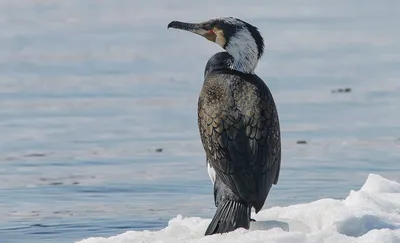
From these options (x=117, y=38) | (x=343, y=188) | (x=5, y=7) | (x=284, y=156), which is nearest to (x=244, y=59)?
(x=343, y=188)

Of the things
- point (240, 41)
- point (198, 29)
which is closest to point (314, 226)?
point (240, 41)

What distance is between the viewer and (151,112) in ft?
42.9

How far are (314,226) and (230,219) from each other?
466mm

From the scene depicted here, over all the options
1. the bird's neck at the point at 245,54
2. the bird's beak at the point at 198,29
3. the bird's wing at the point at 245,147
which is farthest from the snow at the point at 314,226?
the bird's beak at the point at 198,29

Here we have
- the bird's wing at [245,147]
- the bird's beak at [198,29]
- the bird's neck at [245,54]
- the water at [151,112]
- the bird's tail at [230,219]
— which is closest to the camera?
the bird's tail at [230,219]

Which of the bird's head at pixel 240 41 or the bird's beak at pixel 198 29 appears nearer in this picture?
the bird's head at pixel 240 41

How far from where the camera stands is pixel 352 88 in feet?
46.9

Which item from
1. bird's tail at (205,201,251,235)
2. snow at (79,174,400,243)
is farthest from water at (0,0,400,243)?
bird's tail at (205,201,251,235)

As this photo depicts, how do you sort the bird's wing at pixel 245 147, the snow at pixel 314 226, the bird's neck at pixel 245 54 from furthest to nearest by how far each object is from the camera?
the bird's neck at pixel 245 54 < the bird's wing at pixel 245 147 < the snow at pixel 314 226

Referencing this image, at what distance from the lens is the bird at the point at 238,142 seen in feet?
24.8

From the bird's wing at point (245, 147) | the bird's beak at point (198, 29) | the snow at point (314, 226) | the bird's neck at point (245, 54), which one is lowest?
the snow at point (314, 226)

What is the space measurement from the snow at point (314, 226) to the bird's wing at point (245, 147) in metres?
0.23

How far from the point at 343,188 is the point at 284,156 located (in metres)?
1.18

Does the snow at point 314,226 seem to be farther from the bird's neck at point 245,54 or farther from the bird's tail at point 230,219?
the bird's neck at point 245,54
